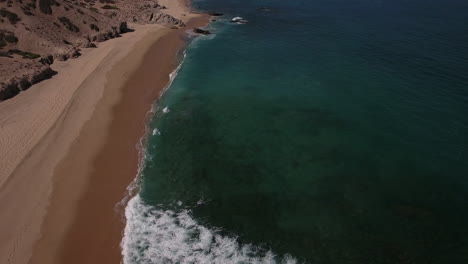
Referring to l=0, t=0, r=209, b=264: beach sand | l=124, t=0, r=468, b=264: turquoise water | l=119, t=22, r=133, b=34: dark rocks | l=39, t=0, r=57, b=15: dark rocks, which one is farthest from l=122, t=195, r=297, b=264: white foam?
l=119, t=22, r=133, b=34: dark rocks

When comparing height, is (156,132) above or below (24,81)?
below

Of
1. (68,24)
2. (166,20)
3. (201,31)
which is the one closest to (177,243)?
(68,24)

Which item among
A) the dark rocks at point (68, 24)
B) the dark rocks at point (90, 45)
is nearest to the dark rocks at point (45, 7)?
the dark rocks at point (68, 24)

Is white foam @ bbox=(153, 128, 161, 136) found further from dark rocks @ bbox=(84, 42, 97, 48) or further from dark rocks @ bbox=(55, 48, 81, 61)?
dark rocks @ bbox=(84, 42, 97, 48)

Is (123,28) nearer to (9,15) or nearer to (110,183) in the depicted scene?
(9,15)

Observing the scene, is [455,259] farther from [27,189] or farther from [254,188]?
[27,189]

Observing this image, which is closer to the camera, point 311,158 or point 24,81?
point 311,158

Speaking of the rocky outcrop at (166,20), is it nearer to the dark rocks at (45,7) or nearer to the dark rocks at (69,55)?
the dark rocks at (45,7)

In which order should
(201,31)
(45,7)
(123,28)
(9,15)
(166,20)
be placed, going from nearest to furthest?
(9,15), (45,7), (123,28), (201,31), (166,20)
